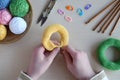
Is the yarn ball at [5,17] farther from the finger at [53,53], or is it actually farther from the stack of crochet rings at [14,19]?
the finger at [53,53]

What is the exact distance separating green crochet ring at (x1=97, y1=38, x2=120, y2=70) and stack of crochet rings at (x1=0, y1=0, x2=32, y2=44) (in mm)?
246

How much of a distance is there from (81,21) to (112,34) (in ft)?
0.36

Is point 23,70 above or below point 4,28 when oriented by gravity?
below

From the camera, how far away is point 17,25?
3.27 ft

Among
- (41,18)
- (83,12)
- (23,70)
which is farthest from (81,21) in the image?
(23,70)

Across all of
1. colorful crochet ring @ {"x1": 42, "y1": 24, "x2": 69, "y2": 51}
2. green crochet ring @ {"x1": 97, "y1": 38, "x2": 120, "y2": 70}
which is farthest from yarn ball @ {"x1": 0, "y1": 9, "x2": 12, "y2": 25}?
green crochet ring @ {"x1": 97, "y1": 38, "x2": 120, "y2": 70}

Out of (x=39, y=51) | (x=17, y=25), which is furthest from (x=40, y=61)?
(x=17, y=25)

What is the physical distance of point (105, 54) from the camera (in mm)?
1034

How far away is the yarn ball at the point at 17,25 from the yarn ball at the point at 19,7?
2 centimetres

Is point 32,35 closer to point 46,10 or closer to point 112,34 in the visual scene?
point 46,10

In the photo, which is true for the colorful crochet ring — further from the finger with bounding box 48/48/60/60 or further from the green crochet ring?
the green crochet ring

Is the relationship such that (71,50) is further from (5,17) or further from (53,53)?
(5,17)

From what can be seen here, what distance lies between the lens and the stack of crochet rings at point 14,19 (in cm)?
100

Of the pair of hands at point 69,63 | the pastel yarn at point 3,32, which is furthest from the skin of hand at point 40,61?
the pastel yarn at point 3,32
